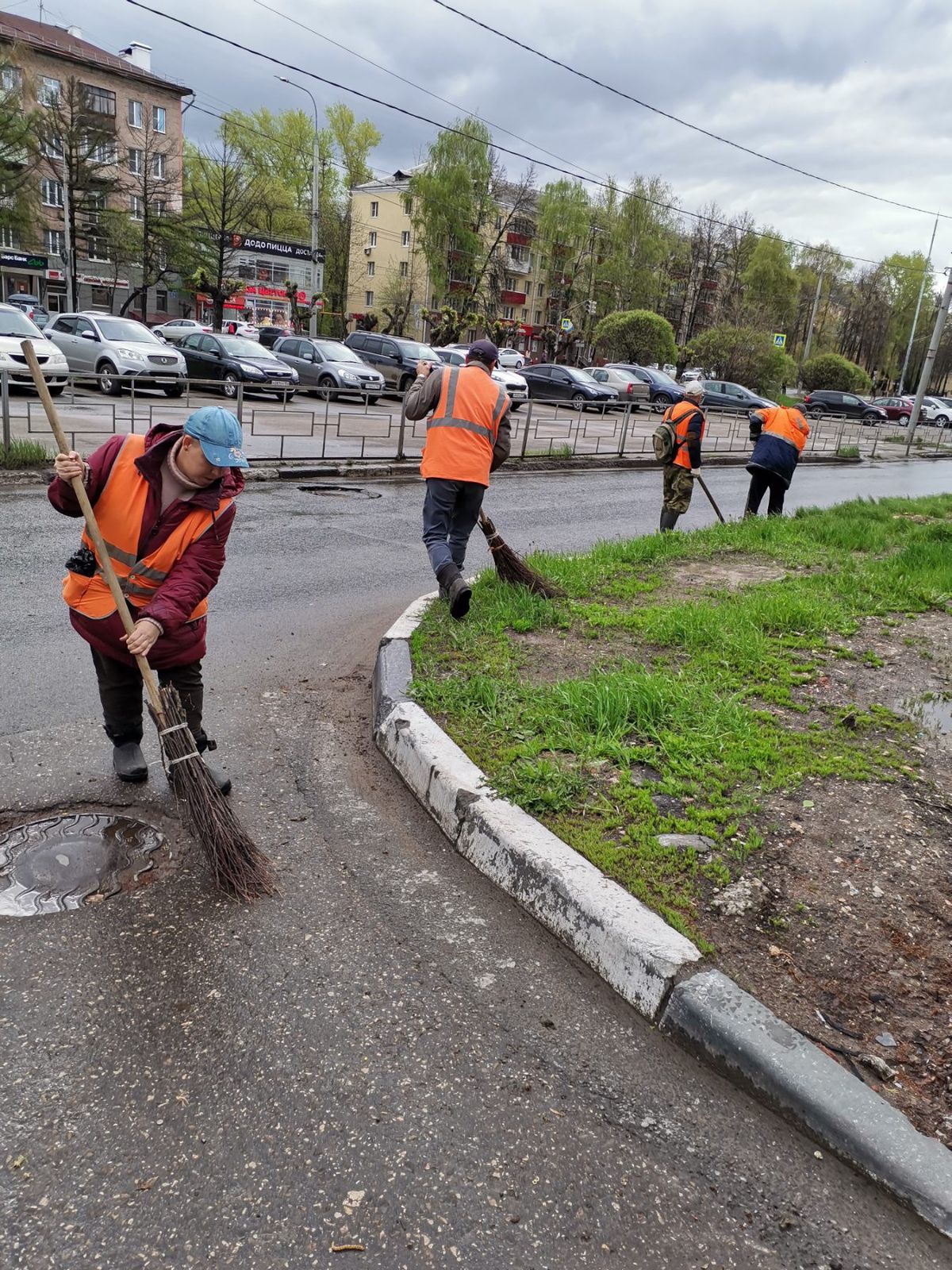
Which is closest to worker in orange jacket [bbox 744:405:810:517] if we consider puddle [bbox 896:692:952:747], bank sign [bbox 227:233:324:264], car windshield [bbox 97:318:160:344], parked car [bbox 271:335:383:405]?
puddle [bbox 896:692:952:747]

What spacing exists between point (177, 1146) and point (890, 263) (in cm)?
8965

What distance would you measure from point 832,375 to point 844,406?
7.90 m

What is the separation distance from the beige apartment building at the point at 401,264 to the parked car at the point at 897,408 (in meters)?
29.7

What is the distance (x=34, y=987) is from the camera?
8.16ft

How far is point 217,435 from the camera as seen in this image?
119 inches

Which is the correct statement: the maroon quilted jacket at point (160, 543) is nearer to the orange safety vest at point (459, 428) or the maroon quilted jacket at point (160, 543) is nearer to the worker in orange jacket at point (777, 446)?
the orange safety vest at point (459, 428)

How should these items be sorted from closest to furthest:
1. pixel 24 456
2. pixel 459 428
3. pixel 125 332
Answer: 1. pixel 459 428
2. pixel 24 456
3. pixel 125 332

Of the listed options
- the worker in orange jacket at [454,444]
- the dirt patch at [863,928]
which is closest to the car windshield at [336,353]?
the worker in orange jacket at [454,444]

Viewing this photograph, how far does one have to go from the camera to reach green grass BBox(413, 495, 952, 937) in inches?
130

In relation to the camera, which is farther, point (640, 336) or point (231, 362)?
A: point (640, 336)

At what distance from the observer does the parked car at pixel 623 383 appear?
3097cm

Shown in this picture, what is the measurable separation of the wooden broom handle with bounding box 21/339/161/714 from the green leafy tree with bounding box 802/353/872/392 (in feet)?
177

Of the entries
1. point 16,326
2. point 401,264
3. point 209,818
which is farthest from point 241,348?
point 401,264

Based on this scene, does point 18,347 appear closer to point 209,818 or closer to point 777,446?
point 777,446
